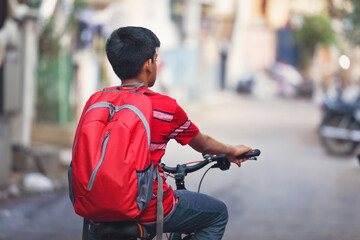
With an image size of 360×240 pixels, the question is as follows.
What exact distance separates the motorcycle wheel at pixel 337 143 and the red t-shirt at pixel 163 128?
32.2ft

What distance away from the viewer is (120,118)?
2.61m

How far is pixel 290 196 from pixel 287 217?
1.26m

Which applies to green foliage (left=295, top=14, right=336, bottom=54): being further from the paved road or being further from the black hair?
the black hair

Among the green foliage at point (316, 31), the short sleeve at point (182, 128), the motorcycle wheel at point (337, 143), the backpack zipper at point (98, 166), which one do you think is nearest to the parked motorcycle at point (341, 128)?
the motorcycle wheel at point (337, 143)

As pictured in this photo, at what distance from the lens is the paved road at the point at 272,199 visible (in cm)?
643

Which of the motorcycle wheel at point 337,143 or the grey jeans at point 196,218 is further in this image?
the motorcycle wheel at point 337,143

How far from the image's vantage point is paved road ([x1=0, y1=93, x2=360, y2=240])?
6.43 metres

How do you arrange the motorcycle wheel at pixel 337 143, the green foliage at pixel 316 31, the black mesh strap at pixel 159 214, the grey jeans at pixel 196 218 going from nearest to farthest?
the black mesh strap at pixel 159 214 → the grey jeans at pixel 196 218 → the motorcycle wheel at pixel 337 143 → the green foliage at pixel 316 31

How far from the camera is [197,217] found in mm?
2883

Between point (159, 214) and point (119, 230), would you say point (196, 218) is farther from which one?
point (119, 230)

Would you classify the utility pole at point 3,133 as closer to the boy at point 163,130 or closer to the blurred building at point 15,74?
the blurred building at point 15,74

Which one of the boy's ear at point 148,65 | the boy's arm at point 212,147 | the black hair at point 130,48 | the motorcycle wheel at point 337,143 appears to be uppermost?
the black hair at point 130,48

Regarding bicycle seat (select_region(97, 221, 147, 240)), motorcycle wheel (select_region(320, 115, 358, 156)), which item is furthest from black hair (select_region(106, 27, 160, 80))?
motorcycle wheel (select_region(320, 115, 358, 156))

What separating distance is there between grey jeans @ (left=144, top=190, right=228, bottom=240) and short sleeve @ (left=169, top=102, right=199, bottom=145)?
0.24 metres
